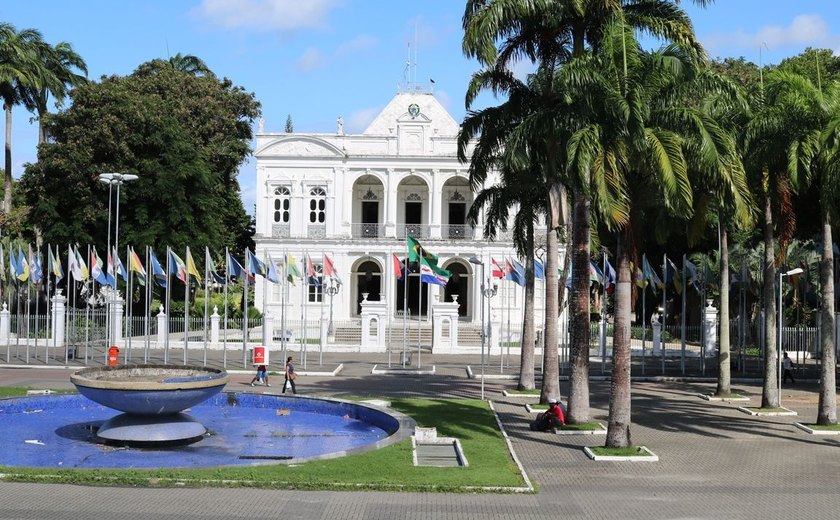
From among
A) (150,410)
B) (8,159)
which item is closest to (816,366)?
(150,410)

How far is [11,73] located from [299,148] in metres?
16.7

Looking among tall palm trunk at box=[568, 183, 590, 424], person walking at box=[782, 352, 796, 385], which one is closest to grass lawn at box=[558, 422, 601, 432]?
tall palm trunk at box=[568, 183, 590, 424]

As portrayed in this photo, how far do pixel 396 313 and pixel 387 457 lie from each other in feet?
136

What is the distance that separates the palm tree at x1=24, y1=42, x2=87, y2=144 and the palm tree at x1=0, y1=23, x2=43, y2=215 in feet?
1.57

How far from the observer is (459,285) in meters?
62.8

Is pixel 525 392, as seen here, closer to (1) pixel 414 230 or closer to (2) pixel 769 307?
(2) pixel 769 307

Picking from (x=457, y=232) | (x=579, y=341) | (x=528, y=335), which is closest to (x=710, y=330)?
(x=457, y=232)

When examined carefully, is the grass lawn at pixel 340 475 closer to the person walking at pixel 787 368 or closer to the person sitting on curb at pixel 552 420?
the person sitting on curb at pixel 552 420

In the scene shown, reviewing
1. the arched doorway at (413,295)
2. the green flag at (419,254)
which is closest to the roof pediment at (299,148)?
the arched doorway at (413,295)

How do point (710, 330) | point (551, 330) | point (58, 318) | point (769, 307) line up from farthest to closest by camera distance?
1. point (58, 318)
2. point (710, 330)
3. point (769, 307)
4. point (551, 330)

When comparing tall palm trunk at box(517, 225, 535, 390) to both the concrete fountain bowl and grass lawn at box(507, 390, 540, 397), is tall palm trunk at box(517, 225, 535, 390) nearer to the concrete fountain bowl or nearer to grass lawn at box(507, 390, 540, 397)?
grass lawn at box(507, 390, 540, 397)

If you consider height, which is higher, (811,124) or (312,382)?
(811,124)

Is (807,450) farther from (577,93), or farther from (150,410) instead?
(150,410)

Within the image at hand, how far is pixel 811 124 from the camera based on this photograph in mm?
21891
